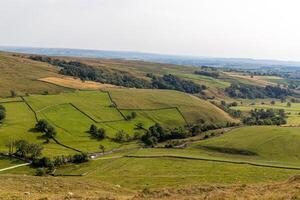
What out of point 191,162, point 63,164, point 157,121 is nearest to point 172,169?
point 191,162

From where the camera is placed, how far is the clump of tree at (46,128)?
500 feet

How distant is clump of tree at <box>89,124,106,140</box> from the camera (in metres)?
162

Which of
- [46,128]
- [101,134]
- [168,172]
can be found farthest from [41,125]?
[168,172]

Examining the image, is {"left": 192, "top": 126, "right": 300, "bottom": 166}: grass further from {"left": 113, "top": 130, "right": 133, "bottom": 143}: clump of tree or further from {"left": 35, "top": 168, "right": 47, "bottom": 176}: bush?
{"left": 35, "top": 168, "right": 47, "bottom": 176}: bush

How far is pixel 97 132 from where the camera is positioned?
163 meters

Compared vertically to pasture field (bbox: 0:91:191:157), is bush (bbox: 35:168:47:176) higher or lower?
lower

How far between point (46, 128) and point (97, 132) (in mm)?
21382

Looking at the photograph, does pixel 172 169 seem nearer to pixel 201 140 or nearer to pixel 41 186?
pixel 201 140

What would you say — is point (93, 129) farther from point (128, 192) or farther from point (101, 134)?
point (128, 192)

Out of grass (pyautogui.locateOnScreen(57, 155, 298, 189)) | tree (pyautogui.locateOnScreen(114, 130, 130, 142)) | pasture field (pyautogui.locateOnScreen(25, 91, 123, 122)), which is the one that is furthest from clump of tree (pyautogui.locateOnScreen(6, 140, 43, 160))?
pasture field (pyautogui.locateOnScreen(25, 91, 123, 122))

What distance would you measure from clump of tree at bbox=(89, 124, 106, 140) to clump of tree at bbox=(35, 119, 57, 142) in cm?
1686

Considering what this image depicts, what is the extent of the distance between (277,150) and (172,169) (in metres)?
46.7

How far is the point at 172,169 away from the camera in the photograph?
363ft

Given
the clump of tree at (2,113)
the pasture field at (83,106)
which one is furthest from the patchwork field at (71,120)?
the clump of tree at (2,113)
